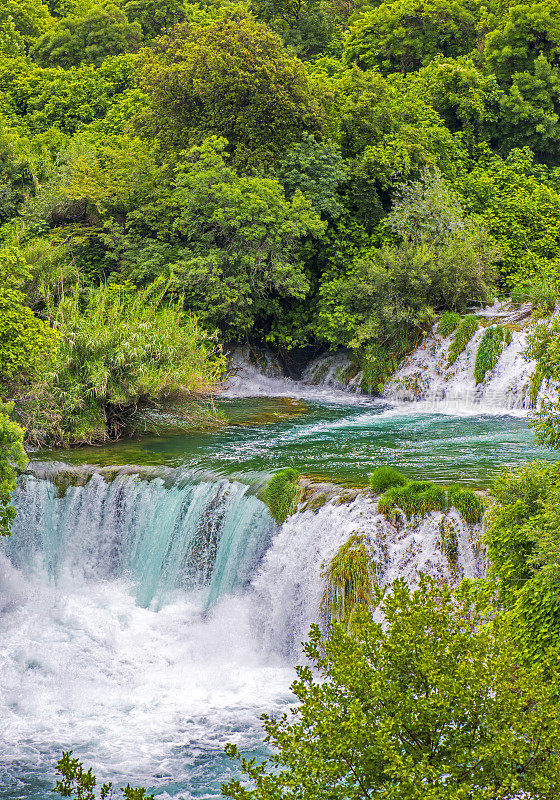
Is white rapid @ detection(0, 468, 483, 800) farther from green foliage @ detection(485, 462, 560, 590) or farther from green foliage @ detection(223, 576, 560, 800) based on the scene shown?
green foliage @ detection(223, 576, 560, 800)

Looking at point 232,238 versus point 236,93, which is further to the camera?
point 236,93

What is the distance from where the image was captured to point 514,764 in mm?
4391

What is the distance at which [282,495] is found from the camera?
11.4 meters

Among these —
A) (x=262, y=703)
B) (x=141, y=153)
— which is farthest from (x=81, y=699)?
(x=141, y=153)

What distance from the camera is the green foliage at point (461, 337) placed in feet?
58.7

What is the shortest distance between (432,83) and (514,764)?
78.7ft

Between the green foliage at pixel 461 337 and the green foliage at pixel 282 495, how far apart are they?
295 inches

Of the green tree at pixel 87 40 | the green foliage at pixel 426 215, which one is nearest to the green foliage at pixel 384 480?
the green foliage at pixel 426 215

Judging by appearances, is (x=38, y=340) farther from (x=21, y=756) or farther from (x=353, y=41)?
(x=353, y=41)

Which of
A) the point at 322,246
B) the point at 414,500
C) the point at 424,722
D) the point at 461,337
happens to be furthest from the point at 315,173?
the point at 424,722

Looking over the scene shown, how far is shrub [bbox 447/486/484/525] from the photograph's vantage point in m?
10.1

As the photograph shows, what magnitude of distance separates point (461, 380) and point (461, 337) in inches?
40.1

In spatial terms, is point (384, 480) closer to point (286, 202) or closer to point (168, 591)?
point (168, 591)

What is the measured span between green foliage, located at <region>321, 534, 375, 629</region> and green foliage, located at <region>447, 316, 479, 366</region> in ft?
27.9
